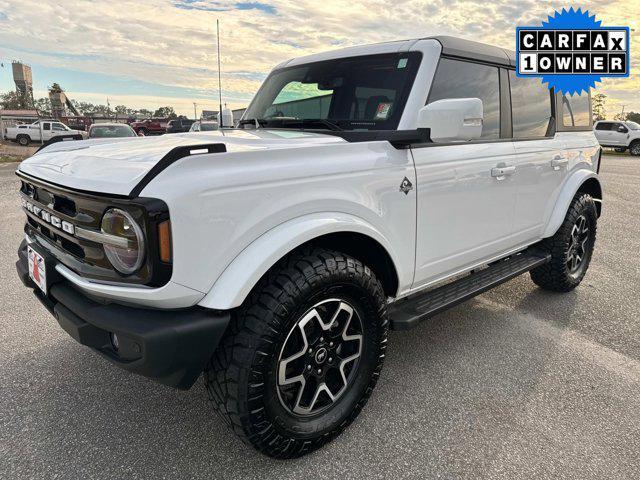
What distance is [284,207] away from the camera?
192 centimetres

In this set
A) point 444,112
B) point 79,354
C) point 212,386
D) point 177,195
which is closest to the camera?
point 177,195

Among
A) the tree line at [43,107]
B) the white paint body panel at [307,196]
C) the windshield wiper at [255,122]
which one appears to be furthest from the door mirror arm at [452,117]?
the tree line at [43,107]

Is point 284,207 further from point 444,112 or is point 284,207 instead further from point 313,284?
point 444,112

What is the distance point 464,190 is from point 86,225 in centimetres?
202

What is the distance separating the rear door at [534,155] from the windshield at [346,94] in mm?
1101

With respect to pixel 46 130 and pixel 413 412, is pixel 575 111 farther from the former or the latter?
pixel 46 130

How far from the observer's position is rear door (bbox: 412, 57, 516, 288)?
8.41 ft

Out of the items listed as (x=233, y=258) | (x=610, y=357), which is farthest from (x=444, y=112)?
(x=610, y=357)

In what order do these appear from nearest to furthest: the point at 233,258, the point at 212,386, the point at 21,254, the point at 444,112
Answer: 1. the point at 233,258
2. the point at 212,386
3. the point at 444,112
4. the point at 21,254

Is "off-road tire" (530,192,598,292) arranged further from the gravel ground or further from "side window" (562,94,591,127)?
"side window" (562,94,591,127)

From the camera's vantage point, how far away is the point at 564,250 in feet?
13.0

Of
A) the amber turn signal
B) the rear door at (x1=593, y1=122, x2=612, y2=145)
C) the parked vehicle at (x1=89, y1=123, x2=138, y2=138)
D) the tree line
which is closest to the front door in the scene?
the amber turn signal

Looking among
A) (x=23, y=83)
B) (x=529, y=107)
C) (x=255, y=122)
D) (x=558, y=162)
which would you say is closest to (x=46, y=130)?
(x=255, y=122)

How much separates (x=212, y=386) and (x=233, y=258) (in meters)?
0.56
